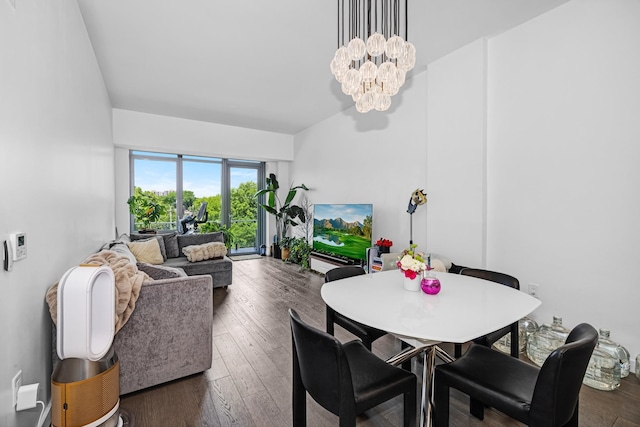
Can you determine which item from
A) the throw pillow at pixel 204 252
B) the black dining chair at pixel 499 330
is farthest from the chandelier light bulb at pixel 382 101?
the throw pillow at pixel 204 252

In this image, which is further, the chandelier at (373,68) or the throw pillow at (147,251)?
the throw pillow at (147,251)

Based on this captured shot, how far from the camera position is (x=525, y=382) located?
1.30m

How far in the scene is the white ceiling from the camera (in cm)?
251

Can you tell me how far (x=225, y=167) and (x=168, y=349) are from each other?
5.49 m

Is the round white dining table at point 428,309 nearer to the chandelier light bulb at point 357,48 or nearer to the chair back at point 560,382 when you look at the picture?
the chair back at point 560,382

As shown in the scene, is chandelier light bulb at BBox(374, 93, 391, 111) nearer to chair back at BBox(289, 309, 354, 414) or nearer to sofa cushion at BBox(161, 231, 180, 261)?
chair back at BBox(289, 309, 354, 414)

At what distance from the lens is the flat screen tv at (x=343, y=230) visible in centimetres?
432

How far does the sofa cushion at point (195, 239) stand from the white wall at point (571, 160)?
4136 mm

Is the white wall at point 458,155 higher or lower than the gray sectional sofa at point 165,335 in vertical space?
higher

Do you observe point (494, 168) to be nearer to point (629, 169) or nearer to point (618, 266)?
point (629, 169)

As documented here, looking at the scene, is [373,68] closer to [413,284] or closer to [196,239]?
[413,284]

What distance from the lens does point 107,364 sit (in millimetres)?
1505

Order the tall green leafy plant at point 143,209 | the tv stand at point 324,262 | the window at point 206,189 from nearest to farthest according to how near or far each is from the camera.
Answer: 1. the tv stand at point 324,262
2. the tall green leafy plant at point 143,209
3. the window at point 206,189

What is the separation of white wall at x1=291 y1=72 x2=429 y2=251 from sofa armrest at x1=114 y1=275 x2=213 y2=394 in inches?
110
